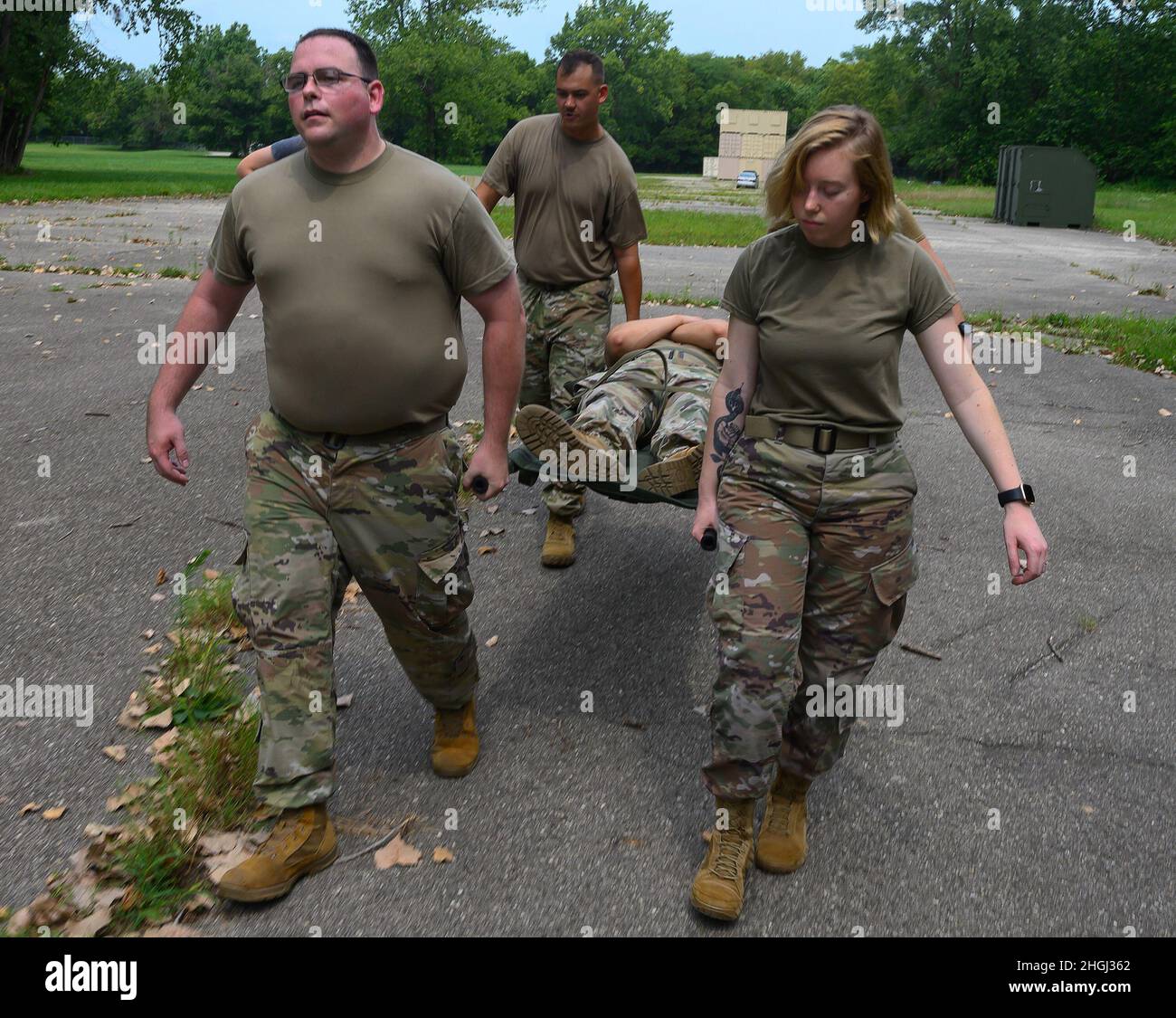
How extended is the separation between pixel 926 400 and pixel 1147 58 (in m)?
62.5

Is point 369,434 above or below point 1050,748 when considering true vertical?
above

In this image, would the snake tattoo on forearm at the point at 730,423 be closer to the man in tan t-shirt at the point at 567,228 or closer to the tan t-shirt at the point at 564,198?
the man in tan t-shirt at the point at 567,228

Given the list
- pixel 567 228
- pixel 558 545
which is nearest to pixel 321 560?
pixel 558 545

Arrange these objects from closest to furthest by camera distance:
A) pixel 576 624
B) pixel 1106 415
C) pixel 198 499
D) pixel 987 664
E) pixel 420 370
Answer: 1. pixel 420 370
2. pixel 987 664
3. pixel 576 624
4. pixel 198 499
5. pixel 1106 415

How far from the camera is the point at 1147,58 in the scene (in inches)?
2437

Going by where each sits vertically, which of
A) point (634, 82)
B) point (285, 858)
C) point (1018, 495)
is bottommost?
point (285, 858)

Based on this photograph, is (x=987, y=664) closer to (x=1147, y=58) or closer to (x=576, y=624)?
(x=576, y=624)

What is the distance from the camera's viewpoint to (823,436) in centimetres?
336

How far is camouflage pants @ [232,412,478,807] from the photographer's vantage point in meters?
3.40

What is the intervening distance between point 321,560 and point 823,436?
1474 millimetres

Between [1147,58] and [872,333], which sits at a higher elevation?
[1147,58]

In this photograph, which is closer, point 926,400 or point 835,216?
point 835,216

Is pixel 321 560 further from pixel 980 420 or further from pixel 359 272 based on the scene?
pixel 980 420

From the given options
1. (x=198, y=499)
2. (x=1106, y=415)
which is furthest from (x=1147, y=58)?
(x=198, y=499)
